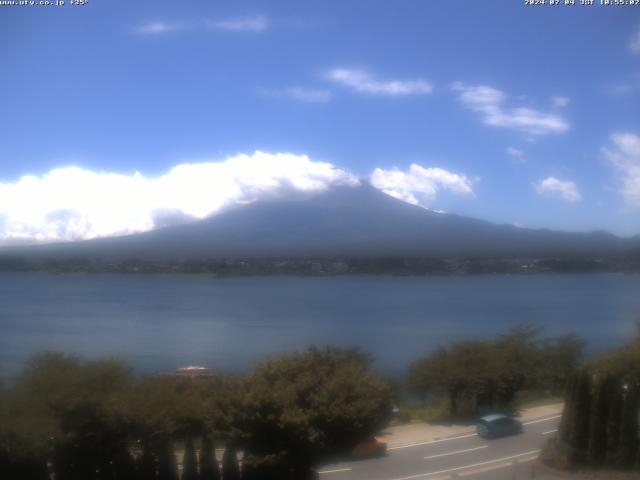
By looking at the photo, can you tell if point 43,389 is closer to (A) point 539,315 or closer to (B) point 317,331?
(B) point 317,331

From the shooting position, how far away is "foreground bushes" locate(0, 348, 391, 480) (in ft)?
25.9

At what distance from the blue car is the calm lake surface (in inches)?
460

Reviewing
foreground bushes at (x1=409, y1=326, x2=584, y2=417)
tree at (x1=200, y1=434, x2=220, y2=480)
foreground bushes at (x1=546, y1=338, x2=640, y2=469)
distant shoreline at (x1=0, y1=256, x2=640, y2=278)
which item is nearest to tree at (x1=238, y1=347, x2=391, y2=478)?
tree at (x1=200, y1=434, x2=220, y2=480)

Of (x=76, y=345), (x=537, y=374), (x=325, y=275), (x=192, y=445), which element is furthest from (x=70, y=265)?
(x=192, y=445)

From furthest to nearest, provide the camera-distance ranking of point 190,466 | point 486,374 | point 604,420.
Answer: point 486,374 < point 604,420 < point 190,466

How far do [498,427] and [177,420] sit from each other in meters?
6.54

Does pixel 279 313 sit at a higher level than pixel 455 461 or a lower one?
higher

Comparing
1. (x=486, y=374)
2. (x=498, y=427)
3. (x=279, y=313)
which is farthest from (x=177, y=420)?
(x=279, y=313)

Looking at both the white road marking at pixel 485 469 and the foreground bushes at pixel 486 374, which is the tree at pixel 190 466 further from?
the foreground bushes at pixel 486 374

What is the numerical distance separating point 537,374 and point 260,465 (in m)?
10.7

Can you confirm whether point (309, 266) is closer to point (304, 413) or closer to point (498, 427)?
point (498, 427)

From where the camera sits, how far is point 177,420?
846 centimetres

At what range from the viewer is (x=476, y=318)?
40.8 meters

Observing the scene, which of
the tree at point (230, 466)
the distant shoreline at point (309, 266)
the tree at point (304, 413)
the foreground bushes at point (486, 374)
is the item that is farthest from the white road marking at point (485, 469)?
the distant shoreline at point (309, 266)
